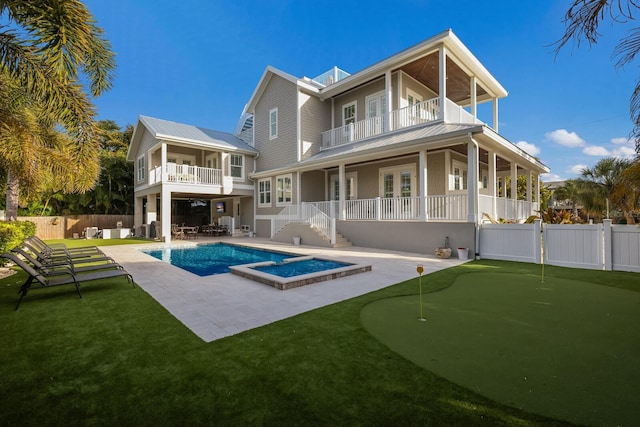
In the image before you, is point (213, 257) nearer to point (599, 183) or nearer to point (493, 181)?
point (493, 181)

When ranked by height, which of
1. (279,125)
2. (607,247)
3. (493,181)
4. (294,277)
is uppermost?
(279,125)

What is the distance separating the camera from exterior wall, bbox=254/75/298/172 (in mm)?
18031

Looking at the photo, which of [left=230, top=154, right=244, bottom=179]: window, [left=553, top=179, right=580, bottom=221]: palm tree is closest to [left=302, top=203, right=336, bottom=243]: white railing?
[left=230, top=154, right=244, bottom=179]: window

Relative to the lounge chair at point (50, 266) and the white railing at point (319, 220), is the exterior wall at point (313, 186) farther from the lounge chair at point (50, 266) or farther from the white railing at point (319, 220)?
the lounge chair at point (50, 266)

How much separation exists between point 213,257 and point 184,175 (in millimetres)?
7863

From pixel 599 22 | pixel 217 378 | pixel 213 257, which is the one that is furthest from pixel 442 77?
pixel 217 378

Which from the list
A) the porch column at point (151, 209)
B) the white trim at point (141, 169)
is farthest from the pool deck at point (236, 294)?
the white trim at point (141, 169)

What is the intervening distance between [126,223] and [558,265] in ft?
92.3

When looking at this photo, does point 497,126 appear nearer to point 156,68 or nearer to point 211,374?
point 211,374

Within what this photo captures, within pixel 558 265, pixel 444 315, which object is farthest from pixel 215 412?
pixel 558 265

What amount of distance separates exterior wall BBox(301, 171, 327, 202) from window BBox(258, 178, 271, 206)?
3263mm

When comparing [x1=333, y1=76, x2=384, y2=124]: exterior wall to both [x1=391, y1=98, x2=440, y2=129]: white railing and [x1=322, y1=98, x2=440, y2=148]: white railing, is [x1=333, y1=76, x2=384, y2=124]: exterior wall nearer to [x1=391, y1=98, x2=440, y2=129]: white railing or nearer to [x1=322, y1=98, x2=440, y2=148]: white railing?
[x1=322, y1=98, x2=440, y2=148]: white railing

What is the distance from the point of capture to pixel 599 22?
2682 millimetres

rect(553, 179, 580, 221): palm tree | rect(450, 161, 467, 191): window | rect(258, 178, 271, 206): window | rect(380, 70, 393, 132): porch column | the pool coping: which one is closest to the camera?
the pool coping
